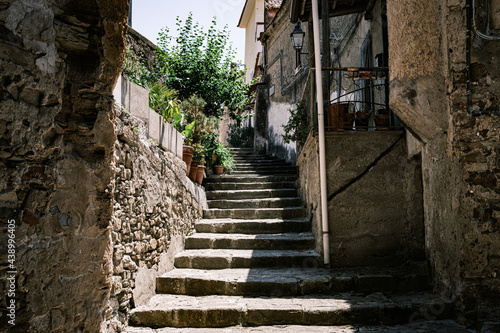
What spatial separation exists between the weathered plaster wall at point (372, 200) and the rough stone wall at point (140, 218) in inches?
86.3

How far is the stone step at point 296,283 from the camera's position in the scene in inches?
Result: 181

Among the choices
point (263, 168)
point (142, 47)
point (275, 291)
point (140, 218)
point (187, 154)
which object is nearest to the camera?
point (140, 218)

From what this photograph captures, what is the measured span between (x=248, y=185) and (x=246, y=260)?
301 centimetres

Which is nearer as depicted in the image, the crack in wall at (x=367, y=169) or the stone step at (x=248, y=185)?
the crack in wall at (x=367, y=169)

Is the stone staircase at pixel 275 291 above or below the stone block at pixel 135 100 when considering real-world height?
below

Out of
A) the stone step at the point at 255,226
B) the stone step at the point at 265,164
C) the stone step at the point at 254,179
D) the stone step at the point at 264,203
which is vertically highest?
the stone step at the point at 265,164

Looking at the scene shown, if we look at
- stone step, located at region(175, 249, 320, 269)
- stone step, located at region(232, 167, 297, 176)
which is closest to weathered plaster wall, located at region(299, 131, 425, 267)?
stone step, located at region(175, 249, 320, 269)

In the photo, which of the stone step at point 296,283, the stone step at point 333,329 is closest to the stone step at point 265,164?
the stone step at point 296,283

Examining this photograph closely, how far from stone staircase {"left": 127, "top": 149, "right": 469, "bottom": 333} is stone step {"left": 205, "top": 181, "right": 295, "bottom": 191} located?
1605 millimetres

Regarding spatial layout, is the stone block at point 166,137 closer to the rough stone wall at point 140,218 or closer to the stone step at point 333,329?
the rough stone wall at point 140,218

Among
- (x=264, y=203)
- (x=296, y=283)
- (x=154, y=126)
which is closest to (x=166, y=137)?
(x=154, y=126)

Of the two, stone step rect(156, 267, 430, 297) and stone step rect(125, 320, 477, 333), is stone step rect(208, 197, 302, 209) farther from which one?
stone step rect(125, 320, 477, 333)

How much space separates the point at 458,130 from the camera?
367cm

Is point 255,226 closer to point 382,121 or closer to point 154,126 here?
point 154,126
